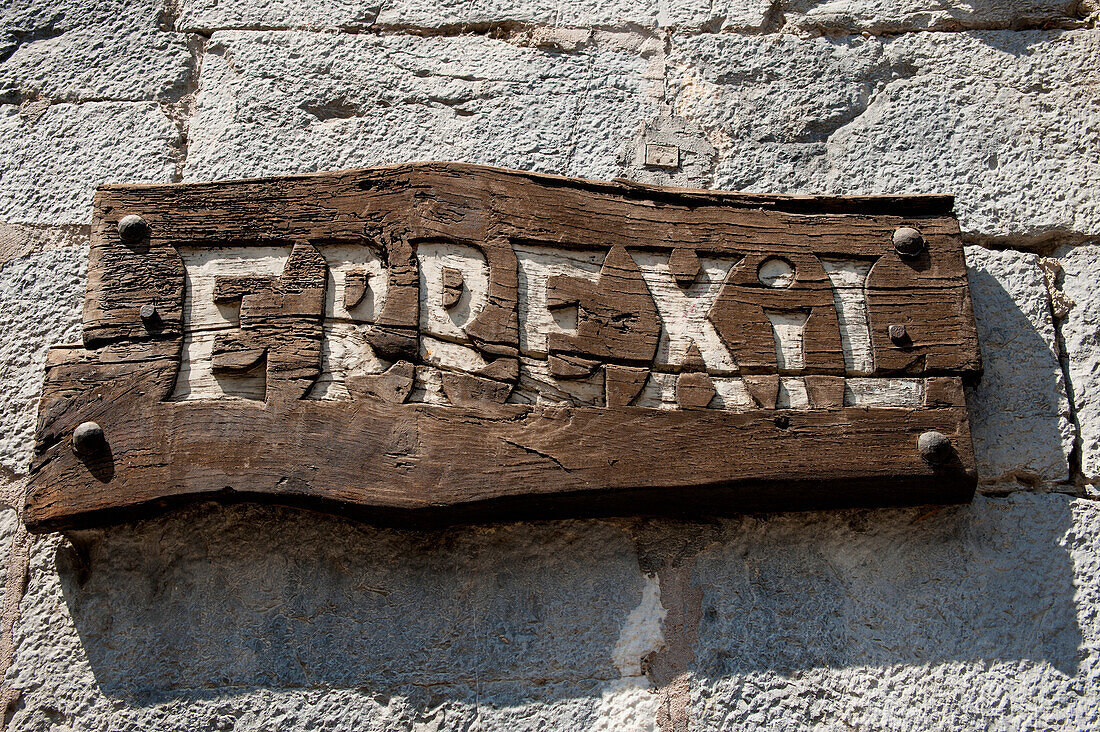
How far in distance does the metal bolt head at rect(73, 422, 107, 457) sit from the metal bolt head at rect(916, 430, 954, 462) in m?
1.10

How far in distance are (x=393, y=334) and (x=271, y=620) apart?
1.39 ft

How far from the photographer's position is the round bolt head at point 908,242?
1.27 meters

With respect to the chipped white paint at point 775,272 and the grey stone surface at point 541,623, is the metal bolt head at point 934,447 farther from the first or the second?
the chipped white paint at point 775,272

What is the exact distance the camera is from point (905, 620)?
1.16 m

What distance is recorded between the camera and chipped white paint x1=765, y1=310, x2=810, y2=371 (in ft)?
3.97

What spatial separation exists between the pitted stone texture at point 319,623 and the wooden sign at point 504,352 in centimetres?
9

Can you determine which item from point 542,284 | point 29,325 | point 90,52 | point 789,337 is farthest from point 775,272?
point 90,52

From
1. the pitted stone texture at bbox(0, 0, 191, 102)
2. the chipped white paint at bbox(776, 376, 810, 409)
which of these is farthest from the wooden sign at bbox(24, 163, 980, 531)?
the pitted stone texture at bbox(0, 0, 191, 102)

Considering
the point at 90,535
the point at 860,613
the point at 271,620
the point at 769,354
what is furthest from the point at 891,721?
the point at 90,535

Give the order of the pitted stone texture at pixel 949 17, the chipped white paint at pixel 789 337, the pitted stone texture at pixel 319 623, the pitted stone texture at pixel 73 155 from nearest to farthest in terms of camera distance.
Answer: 1. the pitted stone texture at pixel 319 623
2. the chipped white paint at pixel 789 337
3. the pitted stone texture at pixel 73 155
4. the pitted stone texture at pixel 949 17

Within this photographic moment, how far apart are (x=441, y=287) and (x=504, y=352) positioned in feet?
0.44

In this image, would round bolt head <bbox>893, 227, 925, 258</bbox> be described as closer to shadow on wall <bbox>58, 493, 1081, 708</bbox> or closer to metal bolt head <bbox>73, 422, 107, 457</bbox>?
shadow on wall <bbox>58, 493, 1081, 708</bbox>

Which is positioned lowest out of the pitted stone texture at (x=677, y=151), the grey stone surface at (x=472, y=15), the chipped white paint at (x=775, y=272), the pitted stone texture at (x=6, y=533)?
the pitted stone texture at (x=6, y=533)

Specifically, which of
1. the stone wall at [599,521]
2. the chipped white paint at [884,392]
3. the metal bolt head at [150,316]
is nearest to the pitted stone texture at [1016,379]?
the stone wall at [599,521]
